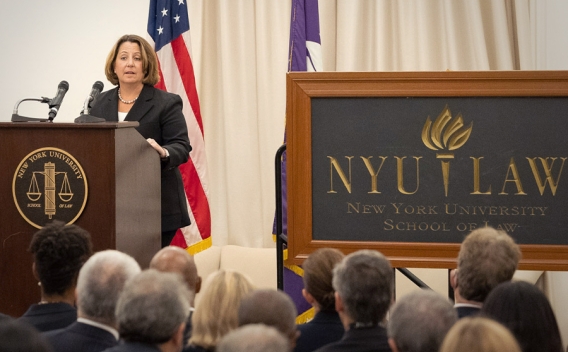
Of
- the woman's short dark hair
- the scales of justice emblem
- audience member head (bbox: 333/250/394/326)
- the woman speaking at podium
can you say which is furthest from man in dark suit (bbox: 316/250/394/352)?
the woman's short dark hair

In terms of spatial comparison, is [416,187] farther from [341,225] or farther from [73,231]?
[73,231]

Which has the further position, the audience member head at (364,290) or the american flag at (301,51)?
the american flag at (301,51)

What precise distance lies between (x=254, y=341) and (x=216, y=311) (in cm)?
83

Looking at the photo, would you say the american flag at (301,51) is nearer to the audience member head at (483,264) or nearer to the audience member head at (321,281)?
the audience member head at (321,281)

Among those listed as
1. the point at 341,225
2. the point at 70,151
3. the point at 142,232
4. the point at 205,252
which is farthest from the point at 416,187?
the point at 205,252

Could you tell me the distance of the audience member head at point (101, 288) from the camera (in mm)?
2752

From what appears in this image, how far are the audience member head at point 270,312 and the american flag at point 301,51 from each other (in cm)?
369

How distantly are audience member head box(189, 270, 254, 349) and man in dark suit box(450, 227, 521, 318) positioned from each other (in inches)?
32.5

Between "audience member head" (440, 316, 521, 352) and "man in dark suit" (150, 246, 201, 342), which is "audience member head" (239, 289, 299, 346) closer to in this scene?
"audience member head" (440, 316, 521, 352)

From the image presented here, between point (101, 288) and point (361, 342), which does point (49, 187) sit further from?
point (361, 342)

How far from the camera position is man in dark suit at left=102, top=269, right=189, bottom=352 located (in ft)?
7.69

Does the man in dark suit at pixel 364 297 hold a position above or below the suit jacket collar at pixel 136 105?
below

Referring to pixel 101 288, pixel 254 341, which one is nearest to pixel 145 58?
pixel 101 288

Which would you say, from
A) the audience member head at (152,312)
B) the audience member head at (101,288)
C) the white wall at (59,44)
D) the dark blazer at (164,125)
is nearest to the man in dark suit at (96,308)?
the audience member head at (101,288)
